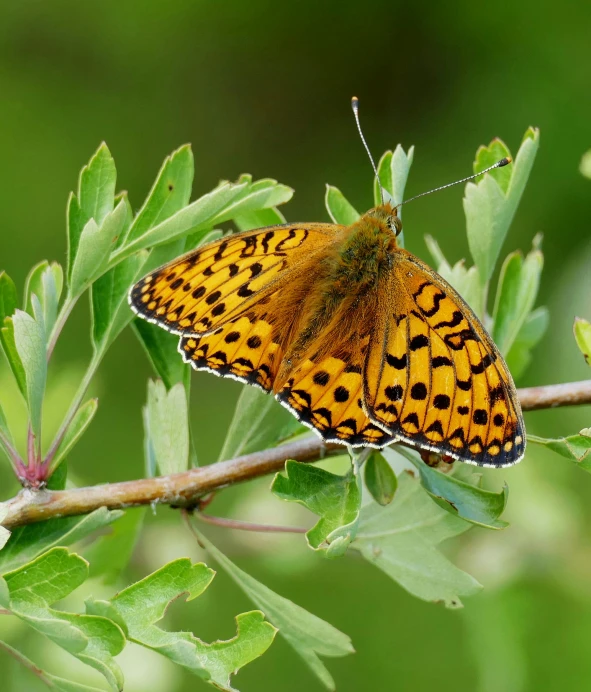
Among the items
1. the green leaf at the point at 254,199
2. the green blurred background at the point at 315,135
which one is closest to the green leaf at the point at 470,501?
the green leaf at the point at 254,199

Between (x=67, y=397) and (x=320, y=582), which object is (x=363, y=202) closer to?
(x=320, y=582)

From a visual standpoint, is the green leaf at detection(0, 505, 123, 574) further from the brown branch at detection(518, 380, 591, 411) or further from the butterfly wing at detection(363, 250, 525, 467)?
the brown branch at detection(518, 380, 591, 411)

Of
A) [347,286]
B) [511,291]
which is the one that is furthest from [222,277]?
[511,291]

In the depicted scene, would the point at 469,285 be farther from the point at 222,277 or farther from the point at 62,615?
the point at 62,615

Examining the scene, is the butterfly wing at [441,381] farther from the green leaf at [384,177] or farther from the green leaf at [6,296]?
the green leaf at [6,296]

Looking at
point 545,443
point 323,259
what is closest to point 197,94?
point 323,259

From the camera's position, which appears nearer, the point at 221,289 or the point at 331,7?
the point at 221,289

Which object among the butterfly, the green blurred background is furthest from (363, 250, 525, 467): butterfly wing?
the green blurred background
